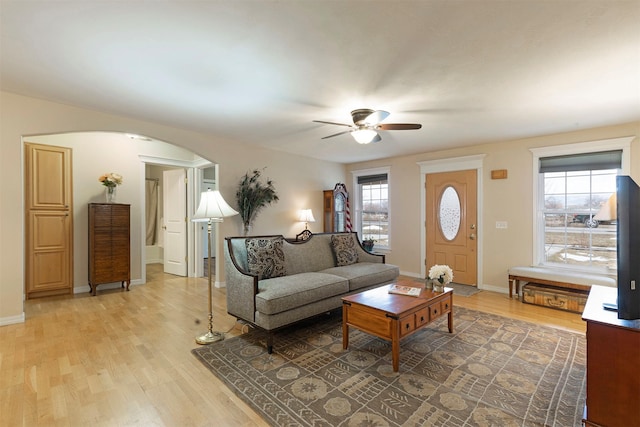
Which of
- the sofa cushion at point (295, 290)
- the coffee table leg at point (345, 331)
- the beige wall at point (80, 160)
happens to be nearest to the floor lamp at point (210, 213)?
the sofa cushion at point (295, 290)

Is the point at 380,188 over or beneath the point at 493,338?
over

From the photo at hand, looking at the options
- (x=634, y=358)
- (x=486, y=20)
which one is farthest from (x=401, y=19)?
(x=634, y=358)

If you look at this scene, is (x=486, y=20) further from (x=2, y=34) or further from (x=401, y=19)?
(x=2, y=34)

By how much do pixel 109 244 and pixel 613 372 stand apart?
5.85m

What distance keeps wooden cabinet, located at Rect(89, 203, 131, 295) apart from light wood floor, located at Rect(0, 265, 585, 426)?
0.47 m

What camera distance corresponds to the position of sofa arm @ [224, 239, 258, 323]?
2.84m

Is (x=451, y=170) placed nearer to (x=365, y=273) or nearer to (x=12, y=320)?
(x=365, y=273)

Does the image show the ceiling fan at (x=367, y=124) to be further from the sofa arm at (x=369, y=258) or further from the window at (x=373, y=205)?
the window at (x=373, y=205)

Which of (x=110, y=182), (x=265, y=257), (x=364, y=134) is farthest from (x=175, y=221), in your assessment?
(x=364, y=134)

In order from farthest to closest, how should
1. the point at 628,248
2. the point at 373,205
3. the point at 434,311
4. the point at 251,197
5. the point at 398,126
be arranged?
the point at 373,205 → the point at 251,197 → the point at 398,126 → the point at 434,311 → the point at 628,248

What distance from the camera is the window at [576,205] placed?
404 centimetres

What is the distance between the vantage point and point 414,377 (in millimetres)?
2256

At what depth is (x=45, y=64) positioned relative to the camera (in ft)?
8.13

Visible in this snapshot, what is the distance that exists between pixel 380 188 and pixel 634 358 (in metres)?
5.22
